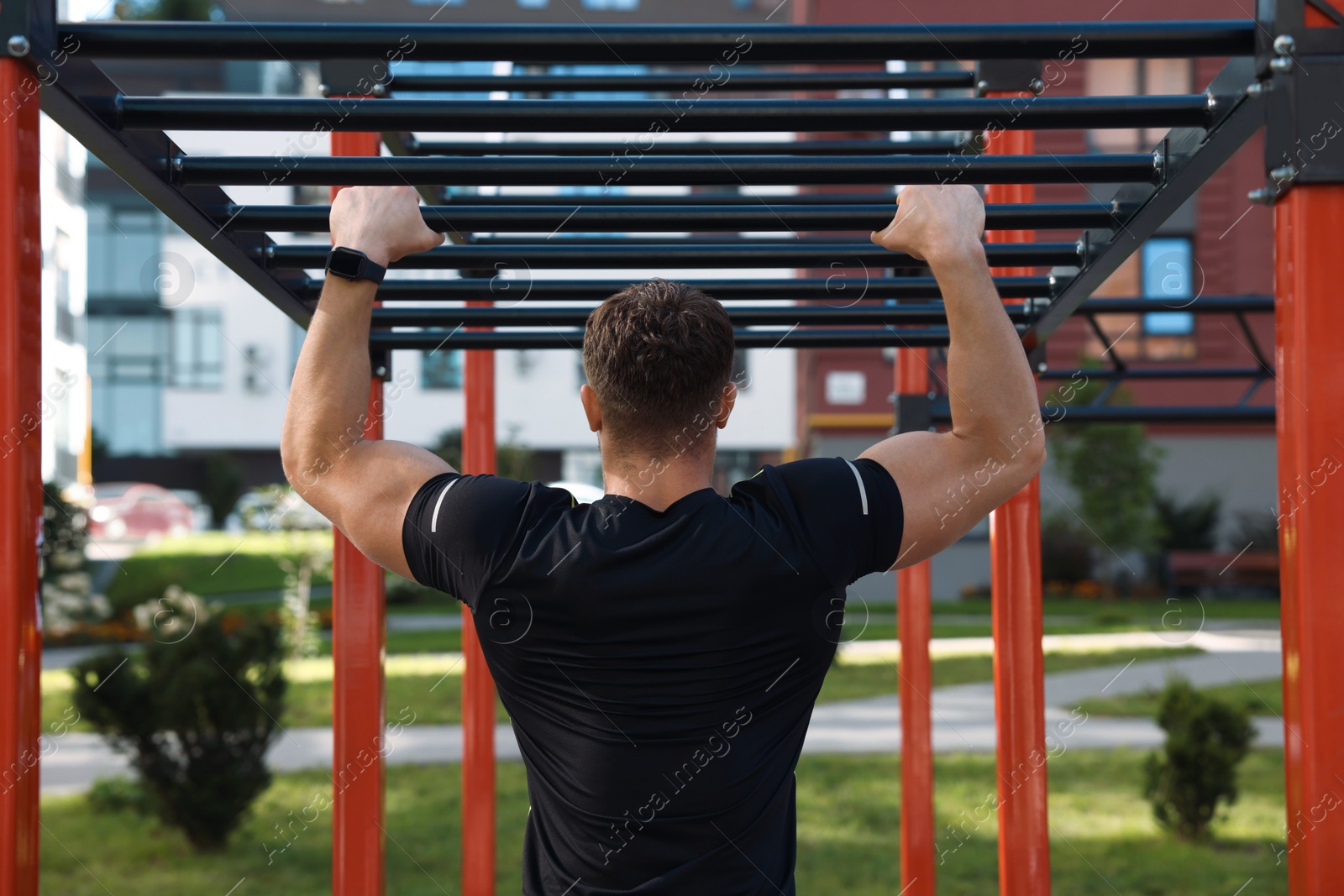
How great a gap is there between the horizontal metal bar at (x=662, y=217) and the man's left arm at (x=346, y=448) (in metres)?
0.56

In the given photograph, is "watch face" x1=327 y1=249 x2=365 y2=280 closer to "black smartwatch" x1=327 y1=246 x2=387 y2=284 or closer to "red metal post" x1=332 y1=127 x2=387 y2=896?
"black smartwatch" x1=327 y1=246 x2=387 y2=284

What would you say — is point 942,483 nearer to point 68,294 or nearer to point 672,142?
point 672,142

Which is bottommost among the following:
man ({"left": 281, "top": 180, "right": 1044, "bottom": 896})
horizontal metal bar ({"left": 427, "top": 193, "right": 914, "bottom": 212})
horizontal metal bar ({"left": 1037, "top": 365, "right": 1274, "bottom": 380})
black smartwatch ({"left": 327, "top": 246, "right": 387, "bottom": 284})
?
man ({"left": 281, "top": 180, "right": 1044, "bottom": 896})

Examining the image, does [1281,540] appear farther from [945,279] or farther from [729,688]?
[729,688]

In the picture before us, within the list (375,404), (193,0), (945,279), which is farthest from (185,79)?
(945,279)

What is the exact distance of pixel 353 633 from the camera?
320 centimetres

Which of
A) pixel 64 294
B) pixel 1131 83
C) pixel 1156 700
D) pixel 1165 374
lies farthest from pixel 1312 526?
pixel 64 294

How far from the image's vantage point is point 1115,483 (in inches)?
659

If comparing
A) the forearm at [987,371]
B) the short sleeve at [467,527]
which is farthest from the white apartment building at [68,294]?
the forearm at [987,371]

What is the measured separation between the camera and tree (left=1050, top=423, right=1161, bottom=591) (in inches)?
650

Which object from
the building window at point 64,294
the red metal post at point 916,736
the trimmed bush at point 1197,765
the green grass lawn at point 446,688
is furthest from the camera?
the building window at point 64,294

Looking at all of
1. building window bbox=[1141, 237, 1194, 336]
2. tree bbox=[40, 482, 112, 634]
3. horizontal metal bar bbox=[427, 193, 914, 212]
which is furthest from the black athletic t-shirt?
building window bbox=[1141, 237, 1194, 336]

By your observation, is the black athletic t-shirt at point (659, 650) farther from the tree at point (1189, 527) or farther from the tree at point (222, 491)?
the tree at point (222, 491)

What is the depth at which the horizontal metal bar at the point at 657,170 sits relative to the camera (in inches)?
80.9
